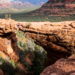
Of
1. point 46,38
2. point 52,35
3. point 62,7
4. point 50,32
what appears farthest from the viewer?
point 62,7

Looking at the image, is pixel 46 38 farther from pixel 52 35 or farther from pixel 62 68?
pixel 62 68

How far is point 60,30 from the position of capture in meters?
14.1

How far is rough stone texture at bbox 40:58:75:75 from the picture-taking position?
4359mm

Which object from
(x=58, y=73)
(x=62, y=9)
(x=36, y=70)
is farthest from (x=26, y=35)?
(x=62, y=9)

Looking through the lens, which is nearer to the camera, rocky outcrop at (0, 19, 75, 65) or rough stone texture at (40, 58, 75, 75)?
rough stone texture at (40, 58, 75, 75)

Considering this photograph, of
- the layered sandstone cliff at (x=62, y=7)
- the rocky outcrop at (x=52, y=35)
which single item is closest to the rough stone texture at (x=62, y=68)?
the rocky outcrop at (x=52, y=35)

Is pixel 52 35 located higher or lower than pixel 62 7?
lower

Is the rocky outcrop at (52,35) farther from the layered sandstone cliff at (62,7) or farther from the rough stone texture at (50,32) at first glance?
the layered sandstone cliff at (62,7)

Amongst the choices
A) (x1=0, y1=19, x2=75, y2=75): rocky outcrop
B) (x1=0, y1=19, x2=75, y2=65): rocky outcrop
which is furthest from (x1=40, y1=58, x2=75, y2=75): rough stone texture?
(x1=0, y1=19, x2=75, y2=75): rocky outcrop

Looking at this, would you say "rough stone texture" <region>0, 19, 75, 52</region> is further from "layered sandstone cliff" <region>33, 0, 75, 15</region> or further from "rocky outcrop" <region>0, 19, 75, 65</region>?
"layered sandstone cliff" <region>33, 0, 75, 15</region>

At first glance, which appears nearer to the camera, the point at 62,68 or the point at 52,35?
the point at 62,68

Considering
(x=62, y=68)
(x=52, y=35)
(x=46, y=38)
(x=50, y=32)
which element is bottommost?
(x=46, y=38)

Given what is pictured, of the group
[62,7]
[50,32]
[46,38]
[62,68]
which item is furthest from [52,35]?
[62,7]

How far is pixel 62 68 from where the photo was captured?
4.77 metres
